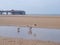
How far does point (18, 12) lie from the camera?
67.9 metres

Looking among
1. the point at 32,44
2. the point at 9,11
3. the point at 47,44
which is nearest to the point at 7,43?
the point at 32,44

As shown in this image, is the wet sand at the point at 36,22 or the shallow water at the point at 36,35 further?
the wet sand at the point at 36,22

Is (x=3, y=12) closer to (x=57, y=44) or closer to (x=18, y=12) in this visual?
Answer: (x=18, y=12)

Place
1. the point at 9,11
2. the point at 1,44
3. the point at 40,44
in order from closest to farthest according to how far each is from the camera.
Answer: the point at 1,44
the point at 40,44
the point at 9,11

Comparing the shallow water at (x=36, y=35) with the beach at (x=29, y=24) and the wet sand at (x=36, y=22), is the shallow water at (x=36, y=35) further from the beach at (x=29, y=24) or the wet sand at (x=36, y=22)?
the wet sand at (x=36, y=22)

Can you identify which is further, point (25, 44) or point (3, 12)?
point (3, 12)

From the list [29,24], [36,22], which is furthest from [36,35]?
[36,22]

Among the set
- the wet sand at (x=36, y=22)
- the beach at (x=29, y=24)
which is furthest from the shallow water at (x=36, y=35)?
the wet sand at (x=36, y=22)

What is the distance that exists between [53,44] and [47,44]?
370mm

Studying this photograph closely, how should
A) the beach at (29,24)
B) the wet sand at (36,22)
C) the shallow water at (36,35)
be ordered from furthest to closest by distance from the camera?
the wet sand at (36,22) → the shallow water at (36,35) → the beach at (29,24)

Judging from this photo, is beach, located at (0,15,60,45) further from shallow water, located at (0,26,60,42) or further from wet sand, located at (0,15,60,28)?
shallow water, located at (0,26,60,42)

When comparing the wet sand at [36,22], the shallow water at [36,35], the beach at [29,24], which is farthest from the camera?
the wet sand at [36,22]

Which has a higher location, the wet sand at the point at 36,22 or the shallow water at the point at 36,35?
the shallow water at the point at 36,35

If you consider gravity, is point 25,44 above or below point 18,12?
above
